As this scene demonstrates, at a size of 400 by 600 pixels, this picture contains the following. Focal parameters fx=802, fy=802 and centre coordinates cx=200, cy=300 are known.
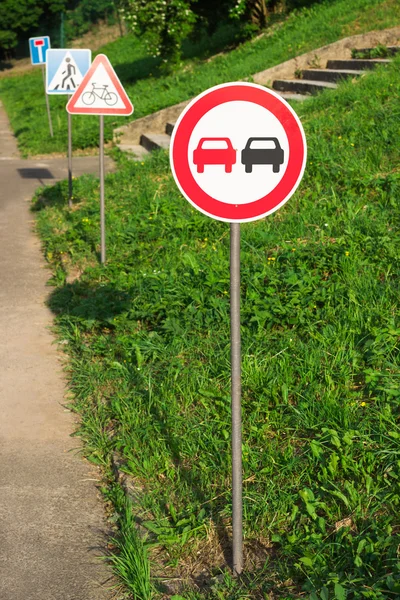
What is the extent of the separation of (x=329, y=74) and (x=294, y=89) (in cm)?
84

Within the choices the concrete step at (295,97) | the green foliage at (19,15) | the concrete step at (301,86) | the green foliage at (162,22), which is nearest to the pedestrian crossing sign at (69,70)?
the concrete step at (295,97)

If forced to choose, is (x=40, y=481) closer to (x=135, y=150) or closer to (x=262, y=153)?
(x=262, y=153)

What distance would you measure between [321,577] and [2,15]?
6436 centimetres

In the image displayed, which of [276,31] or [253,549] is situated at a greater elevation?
[276,31]

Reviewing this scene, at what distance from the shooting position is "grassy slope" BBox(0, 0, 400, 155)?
1659 centimetres

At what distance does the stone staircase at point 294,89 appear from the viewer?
1331cm

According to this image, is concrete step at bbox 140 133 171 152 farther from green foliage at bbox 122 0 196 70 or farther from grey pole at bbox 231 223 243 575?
grey pole at bbox 231 223 243 575

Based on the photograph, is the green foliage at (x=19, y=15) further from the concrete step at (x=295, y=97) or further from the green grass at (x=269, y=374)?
the green grass at (x=269, y=374)

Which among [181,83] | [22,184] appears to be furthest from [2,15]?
[22,184]

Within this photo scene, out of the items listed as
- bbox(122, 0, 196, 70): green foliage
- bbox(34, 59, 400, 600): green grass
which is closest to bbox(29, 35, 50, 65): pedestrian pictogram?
bbox(122, 0, 196, 70): green foliage

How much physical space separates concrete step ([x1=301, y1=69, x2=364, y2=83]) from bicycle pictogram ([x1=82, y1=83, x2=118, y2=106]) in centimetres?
579

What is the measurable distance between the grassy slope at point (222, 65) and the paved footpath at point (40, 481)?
422 inches

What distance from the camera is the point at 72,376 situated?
19.3ft

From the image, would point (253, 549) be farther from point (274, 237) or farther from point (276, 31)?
point (276, 31)
